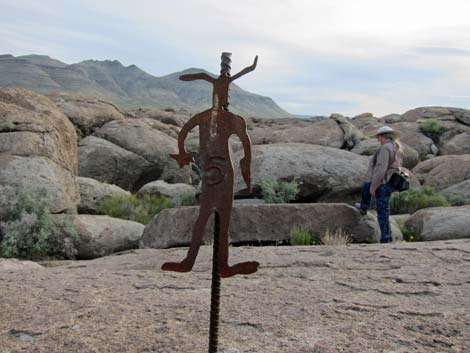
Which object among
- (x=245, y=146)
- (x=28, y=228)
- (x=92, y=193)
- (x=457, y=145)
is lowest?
(x=28, y=228)

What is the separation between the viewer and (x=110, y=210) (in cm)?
1191

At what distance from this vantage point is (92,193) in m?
12.6

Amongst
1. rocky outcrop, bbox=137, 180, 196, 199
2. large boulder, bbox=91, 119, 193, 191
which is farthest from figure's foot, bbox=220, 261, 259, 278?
large boulder, bbox=91, 119, 193, 191

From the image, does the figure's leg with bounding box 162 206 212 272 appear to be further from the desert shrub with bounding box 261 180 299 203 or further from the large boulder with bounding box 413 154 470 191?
the large boulder with bounding box 413 154 470 191

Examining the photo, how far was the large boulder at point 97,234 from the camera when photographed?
951 cm

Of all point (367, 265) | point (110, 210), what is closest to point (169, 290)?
point (367, 265)

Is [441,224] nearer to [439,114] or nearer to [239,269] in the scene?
[239,269]

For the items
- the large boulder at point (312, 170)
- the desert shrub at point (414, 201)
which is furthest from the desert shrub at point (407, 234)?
the desert shrub at point (414, 201)

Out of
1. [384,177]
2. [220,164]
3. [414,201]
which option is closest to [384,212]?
[384,177]

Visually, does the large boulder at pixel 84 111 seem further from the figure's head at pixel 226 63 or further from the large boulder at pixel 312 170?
the figure's head at pixel 226 63

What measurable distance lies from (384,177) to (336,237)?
54.6 inches

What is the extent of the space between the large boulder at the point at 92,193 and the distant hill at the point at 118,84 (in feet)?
318

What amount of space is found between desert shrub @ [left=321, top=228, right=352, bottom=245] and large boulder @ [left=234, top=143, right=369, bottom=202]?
286 centimetres

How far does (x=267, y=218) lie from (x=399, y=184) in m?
2.41
